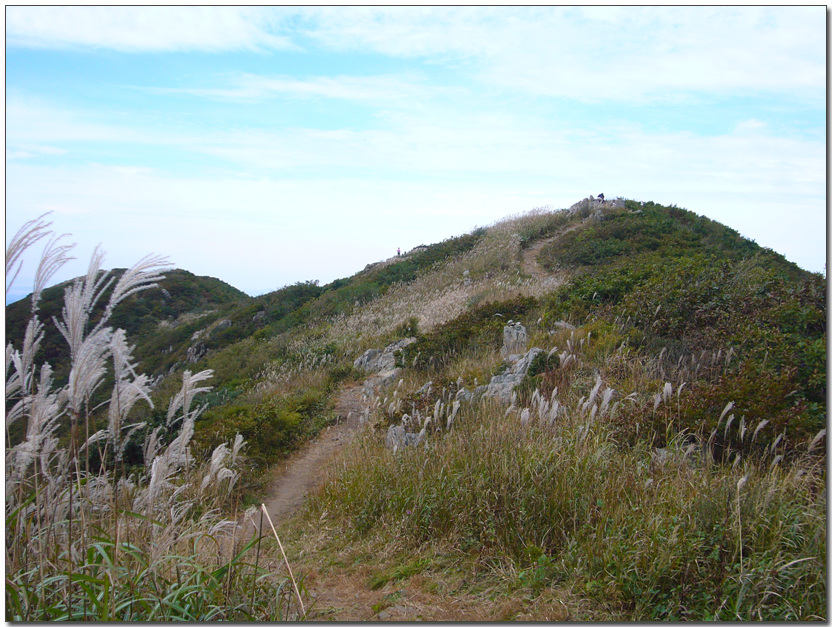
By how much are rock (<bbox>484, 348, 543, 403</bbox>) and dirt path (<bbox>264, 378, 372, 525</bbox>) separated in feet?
6.28

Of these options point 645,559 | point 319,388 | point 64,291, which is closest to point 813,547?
point 645,559

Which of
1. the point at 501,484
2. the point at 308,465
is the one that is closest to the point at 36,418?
the point at 501,484

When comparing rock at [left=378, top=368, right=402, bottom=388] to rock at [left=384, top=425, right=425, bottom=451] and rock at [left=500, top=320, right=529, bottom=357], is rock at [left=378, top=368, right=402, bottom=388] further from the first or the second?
rock at [left=384, top=425, right=425, bottom=451]

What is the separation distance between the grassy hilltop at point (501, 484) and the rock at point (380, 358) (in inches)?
68.8

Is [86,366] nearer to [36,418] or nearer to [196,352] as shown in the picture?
[36,418]

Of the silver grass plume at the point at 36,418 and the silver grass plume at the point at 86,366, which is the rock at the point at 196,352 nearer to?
the silver grass plume at the point at 36,418

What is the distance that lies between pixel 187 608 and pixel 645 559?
2.24 metres

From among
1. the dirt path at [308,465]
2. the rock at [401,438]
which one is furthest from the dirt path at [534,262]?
the rock at [401,438]

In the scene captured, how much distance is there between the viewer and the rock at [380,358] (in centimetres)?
1034

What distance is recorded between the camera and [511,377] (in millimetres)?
6562

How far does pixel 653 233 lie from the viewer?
59.9 feet

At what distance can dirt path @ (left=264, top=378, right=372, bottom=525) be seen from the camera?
18.1ft

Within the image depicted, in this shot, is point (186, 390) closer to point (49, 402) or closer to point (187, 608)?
point (49, 402)

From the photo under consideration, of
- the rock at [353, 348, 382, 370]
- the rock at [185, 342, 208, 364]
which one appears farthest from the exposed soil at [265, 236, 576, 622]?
the rock at [185, 342, 208, 364]
